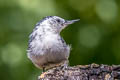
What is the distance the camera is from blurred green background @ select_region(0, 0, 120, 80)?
8.51m

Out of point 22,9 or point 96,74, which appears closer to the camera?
point 96,74

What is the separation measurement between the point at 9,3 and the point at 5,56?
0.99 metres

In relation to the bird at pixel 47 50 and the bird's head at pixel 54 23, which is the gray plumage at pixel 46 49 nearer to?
the bird at pixel 47 50

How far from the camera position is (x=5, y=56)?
855cm

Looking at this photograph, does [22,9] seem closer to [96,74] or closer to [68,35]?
[68,35]

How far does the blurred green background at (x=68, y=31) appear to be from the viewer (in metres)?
8.51

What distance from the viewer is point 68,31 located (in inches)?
356

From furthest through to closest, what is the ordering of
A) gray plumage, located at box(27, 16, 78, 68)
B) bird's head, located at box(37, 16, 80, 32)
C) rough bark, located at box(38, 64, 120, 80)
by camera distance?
bird's head, located at box(37, 16, 80, 32)
gray plumage, located at box(27, 16, 78, 68)
rough bark, located at box(38, 64, 120, 80)

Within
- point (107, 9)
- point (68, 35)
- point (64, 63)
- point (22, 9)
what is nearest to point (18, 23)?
point (22, 9)

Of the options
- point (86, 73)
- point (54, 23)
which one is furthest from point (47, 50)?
point (86, 73)

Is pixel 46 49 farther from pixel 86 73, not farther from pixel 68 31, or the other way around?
pixel 68 31

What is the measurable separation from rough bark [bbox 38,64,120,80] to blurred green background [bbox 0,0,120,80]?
296 cm

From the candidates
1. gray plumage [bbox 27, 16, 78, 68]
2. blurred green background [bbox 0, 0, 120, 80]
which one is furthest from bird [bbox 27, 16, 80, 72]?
blurred green background [bbox 0, 0, 120, 80]

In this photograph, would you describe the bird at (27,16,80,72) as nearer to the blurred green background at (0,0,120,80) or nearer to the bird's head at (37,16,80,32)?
the bird's head at (37,16,80,32)
